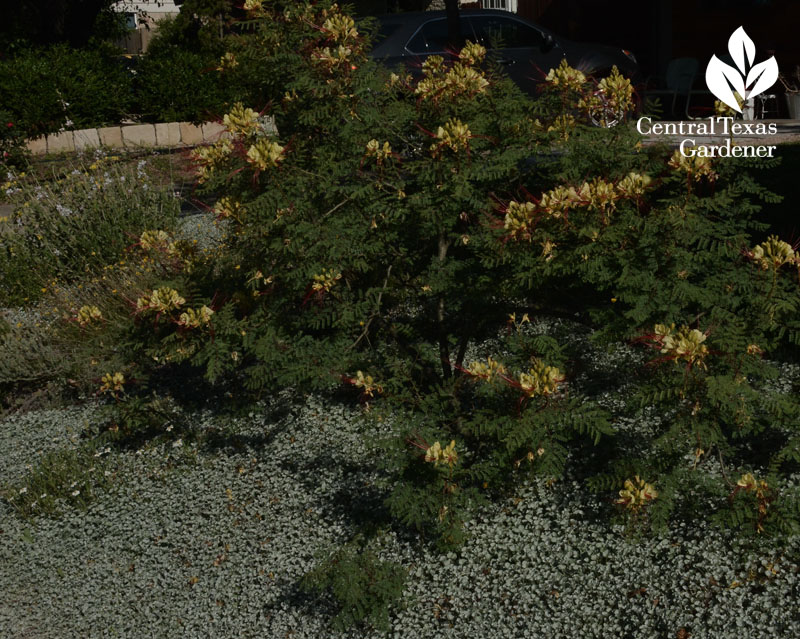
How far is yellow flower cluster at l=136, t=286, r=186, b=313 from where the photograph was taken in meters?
3.72

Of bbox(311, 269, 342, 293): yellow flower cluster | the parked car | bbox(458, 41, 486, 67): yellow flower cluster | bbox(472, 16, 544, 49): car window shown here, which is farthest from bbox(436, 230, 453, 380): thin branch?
bbox(472, 16, 544, 49): car window

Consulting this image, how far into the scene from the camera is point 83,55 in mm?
14844

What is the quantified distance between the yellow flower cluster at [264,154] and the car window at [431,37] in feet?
28.1

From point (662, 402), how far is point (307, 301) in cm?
167

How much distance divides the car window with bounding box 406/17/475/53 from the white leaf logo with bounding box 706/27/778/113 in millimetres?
3286

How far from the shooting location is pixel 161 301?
3725mm

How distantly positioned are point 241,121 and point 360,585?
1.93 metres

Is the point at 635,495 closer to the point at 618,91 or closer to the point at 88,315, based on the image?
the point at 618,91

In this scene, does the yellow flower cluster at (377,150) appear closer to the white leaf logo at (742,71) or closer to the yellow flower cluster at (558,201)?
the yellow flower cluster at (558,201)

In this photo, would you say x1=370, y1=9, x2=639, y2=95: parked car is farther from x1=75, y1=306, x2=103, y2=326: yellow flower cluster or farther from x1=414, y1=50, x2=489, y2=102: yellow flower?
x1=75, y1=306, x2=103, y2=326: yellow flower cluster

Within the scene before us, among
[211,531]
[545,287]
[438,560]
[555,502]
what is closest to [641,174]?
[545,287]

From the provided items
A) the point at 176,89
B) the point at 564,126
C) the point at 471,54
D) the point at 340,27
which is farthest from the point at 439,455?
the point at 176,89

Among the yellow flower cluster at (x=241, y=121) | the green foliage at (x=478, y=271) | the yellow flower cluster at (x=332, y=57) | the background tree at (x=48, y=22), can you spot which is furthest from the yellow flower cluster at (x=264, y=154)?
the background tree at (x=48, y=22)

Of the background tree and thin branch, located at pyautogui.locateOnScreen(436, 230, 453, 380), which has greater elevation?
the background tree
